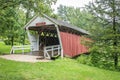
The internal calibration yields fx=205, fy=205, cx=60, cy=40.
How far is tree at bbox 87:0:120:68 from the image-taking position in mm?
15078

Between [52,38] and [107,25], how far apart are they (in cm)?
1122

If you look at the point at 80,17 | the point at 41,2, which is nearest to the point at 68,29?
the point at 41,2

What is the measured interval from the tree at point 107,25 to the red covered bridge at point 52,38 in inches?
80.8

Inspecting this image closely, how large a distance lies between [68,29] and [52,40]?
454cm

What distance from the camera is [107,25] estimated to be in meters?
15.9

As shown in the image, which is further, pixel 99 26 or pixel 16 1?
pixel 99 26

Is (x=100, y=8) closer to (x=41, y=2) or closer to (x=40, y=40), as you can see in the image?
(x=41, y=2)

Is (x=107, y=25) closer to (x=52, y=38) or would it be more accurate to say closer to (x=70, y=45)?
(x=70, y=45)

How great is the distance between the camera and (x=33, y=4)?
397 inches

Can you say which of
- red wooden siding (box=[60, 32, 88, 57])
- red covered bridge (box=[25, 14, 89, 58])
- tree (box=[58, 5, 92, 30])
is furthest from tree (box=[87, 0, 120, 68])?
tree (box=[58, 5, 92, 30])

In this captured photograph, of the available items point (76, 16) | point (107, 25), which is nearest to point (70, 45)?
point (107, 25)

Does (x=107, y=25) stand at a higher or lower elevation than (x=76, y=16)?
higher

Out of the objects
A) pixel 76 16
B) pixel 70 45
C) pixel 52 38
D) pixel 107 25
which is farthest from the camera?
pixel 76 16

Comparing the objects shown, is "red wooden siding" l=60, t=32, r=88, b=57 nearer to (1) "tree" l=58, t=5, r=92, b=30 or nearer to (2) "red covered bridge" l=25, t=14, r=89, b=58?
(2) "red covered bridge" l=25, t=14, r=89, b=58
